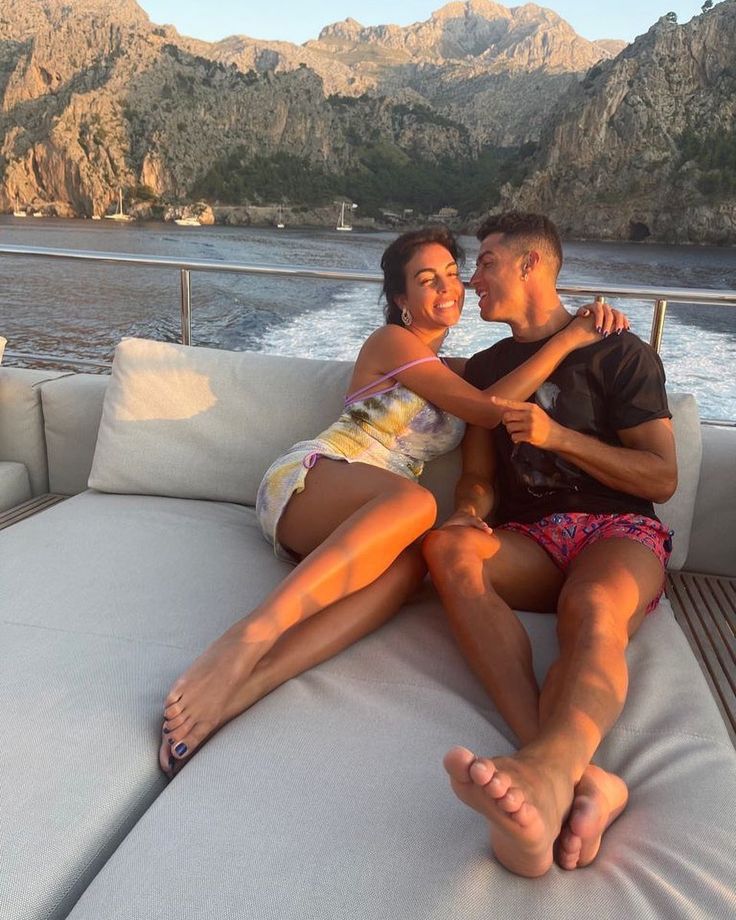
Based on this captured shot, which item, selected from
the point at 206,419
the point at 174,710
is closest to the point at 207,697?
the point at 174,710

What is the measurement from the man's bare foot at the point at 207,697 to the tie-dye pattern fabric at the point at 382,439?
1.49ft

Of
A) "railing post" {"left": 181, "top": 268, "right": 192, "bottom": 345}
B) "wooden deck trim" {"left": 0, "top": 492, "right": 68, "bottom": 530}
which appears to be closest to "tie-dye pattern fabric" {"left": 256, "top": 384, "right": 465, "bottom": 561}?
"wooden deck trim" {"left": 0, "top": 492, "right": 68, "bottom": 530}

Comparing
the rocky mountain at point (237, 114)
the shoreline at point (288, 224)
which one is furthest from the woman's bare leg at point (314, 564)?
the rocky mountain at point (237, 114)

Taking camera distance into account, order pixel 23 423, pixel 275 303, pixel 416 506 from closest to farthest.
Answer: pixel 416 506
pixel 23 423
pixel 275 303

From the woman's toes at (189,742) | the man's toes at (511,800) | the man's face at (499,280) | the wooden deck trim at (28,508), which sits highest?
the man's face at (499,280)

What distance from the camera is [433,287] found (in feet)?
5.39

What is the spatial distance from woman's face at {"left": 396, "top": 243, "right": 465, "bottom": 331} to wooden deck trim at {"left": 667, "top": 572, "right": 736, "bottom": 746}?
2.51 ft

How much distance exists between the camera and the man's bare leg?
29.7 inches

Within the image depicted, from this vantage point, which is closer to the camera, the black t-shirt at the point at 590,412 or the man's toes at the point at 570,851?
the man's toes at the point at 570,851

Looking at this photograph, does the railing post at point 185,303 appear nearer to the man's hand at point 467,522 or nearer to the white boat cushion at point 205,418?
the white boat cushion at point 205,418

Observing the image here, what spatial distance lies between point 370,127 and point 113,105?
53.6ft

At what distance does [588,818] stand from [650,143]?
153 feet

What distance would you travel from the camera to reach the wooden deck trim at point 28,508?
6.21ft

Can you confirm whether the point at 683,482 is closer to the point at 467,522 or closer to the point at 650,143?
the point at 467,522
